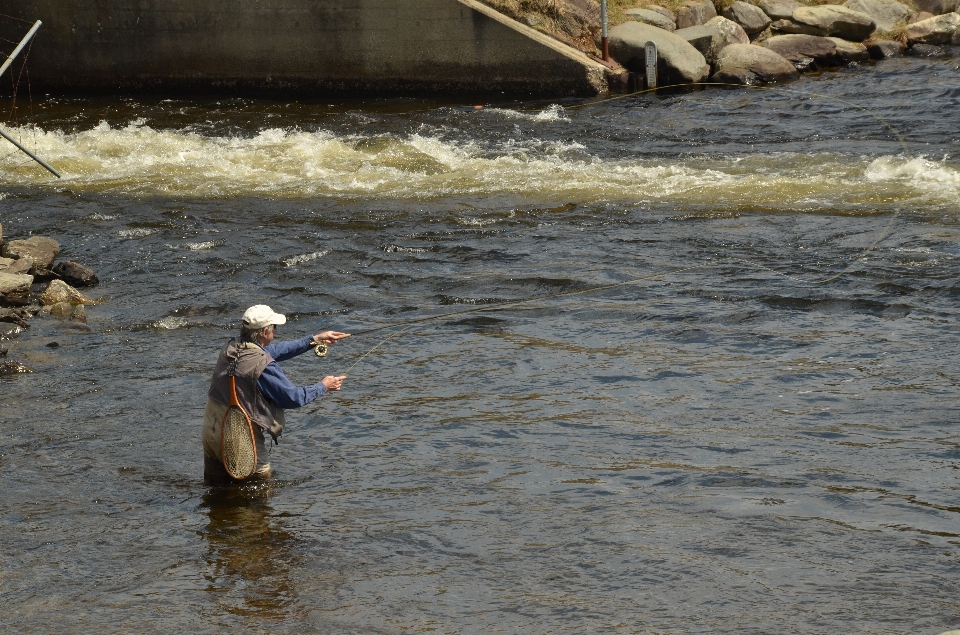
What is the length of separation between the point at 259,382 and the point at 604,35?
54.2 feet

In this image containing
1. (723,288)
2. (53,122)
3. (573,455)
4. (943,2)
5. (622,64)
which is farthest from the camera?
(943,2)

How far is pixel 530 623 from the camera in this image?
5707 millimetres

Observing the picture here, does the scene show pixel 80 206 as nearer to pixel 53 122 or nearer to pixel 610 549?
pixel 53 122

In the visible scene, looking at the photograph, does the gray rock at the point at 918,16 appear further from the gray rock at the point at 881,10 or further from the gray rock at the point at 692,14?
the gray rock at the point at 692,14

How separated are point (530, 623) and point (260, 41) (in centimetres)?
1896

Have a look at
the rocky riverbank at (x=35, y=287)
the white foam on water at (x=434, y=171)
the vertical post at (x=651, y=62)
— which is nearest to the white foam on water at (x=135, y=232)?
the rocky riverbank at (x=35, y=287)

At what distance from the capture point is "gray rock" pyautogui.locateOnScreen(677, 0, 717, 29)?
24359mm

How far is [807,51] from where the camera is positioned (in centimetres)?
2378

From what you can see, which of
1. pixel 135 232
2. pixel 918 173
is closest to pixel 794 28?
pixel 918 173

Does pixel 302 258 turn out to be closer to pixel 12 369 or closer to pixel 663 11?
pixel 12 369

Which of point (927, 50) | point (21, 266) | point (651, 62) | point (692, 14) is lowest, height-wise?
point (21, 266)

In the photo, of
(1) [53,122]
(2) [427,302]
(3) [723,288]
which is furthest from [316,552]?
(1) [53,122]

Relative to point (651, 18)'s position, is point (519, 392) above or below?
below

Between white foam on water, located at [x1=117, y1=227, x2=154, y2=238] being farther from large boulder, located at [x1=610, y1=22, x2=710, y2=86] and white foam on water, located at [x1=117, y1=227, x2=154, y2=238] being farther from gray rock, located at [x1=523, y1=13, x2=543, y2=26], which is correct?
large boulder, located at [x1=610, y1=22, x2=710, y2=86]
